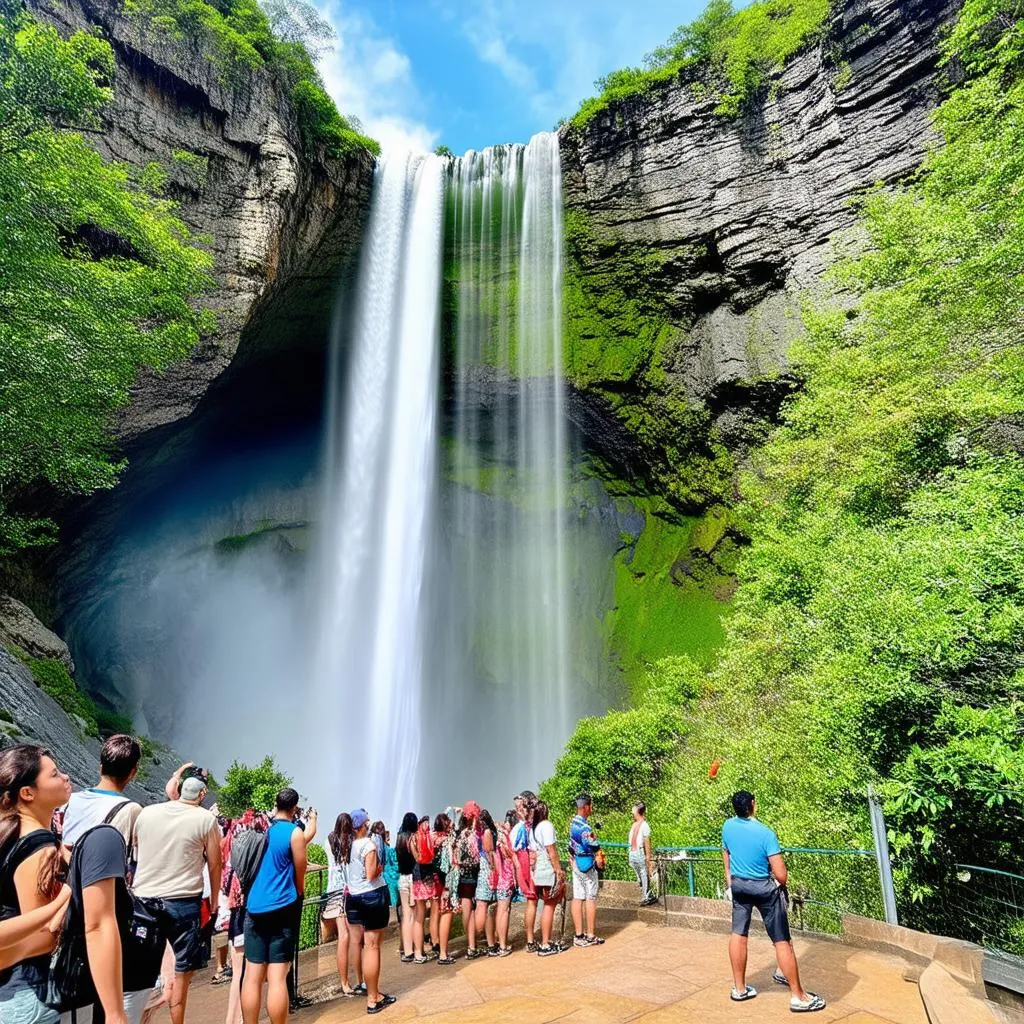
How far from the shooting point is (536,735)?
25547 millimetres

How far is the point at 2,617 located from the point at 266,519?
1190 centimetres

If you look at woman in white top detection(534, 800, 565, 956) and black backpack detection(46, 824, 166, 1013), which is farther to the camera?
woman in white top detection(534, 800, 565, 956)

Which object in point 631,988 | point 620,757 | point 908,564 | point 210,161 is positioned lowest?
point 631,988

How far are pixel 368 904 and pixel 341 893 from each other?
987 millimetres

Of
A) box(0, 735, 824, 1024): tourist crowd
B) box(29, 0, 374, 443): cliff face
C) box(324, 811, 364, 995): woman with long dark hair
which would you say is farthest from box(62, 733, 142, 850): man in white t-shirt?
box(29, 0, 374, 443): cliff face

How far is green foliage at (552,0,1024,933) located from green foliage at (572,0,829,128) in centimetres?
870

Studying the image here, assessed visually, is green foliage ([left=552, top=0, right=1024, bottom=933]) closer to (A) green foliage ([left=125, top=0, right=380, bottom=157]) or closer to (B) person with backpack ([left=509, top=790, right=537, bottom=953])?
(B) person with backpack ([left=509, top=790, right=537, bottom=953])

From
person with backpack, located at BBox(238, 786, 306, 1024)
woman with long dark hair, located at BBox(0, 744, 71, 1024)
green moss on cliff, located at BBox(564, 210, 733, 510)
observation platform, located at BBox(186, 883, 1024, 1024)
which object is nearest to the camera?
woman with long dark hair, located at BBox(0, 744, 71, 1024)

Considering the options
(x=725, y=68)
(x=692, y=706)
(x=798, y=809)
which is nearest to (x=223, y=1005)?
(x=798, y=809)

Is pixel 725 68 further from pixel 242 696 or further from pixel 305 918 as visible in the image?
pixel 242 696

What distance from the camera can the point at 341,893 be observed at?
5.70m

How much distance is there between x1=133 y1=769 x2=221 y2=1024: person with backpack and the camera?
3430 millimetres

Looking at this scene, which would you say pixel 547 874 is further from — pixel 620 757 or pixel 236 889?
pixel 620 757

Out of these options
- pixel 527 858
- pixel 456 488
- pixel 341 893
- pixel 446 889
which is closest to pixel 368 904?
pixel 341 893
